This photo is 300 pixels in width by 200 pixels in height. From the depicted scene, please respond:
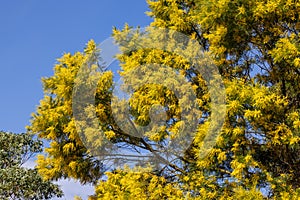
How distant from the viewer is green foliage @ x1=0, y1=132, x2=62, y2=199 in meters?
24.0

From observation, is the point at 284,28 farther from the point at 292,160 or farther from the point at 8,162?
the point at 8,162

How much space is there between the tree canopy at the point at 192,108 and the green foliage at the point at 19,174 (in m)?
12.0

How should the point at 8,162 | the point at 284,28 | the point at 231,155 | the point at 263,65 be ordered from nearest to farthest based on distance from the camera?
the point at 231,155, the point at 284,28, the point at 263,65, the point at 8,162

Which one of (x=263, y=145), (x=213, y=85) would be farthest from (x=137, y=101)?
(x=263, y=145)

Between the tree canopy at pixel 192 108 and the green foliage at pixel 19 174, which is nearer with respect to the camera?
the tree canopy at pixel 192 108

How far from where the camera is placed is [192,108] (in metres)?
11.6

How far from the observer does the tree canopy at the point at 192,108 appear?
1066cm

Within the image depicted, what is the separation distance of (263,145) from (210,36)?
9.67 ft

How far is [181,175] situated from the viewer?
11867mm

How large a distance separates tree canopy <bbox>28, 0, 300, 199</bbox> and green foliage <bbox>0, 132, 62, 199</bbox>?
12015 mm

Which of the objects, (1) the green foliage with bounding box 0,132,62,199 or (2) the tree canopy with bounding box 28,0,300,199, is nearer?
(2) the tree canopy with bounding box 28,0,300,199

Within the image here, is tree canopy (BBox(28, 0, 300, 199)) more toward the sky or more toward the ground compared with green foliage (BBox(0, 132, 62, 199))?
more toward the ground

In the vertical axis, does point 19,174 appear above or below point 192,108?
above

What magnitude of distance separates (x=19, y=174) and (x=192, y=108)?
598 inches
